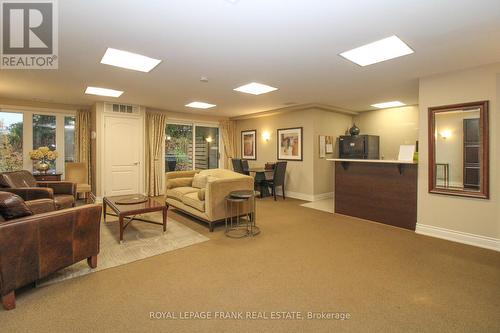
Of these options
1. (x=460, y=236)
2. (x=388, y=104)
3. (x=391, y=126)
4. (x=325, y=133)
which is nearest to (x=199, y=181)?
(x=325, y=133)

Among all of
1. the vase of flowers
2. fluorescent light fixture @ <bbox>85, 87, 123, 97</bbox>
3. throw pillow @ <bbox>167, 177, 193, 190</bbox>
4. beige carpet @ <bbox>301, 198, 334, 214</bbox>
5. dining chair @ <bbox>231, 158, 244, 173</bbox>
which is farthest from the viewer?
dining chair @ <bbox>231, 158, 244, 173</bbox>

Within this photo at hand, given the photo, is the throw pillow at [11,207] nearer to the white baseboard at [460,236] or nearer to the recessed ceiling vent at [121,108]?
the recessed ceiling vent at [121,108]

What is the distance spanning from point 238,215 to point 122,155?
3.78 metres

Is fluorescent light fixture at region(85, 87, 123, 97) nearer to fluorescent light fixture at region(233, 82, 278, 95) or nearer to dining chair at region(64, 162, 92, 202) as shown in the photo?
dining chair at region(64, 162, 92, 202)

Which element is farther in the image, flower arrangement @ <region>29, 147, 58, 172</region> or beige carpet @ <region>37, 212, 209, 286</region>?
flower arrangement @ <region>29, 147, 58, 172</region>

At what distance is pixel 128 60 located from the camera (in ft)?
10.9

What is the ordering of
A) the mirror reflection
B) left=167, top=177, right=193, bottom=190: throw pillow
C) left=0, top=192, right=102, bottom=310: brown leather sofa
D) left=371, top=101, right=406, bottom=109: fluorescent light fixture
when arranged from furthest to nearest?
1. left=371, top=101, right=406, bottom=109: fluorescent light fixture
2. left=167, top=177, right=193, bottom=190: throw pillow
3. the mirror reflection
4. left=0, top=192, right=102, bottom=310: brown leather sofa

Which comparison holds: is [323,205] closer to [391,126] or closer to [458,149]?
[458,149]

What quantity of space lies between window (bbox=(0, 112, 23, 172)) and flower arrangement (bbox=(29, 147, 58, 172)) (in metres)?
0.56

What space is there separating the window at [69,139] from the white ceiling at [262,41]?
59.7 inches

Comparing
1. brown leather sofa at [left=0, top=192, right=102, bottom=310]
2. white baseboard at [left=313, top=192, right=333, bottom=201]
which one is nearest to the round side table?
brown leather sofa at [left=0, top=192, right=102, bottom=310]

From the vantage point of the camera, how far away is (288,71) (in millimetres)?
3701

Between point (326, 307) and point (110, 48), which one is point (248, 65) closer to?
point (110, 48)

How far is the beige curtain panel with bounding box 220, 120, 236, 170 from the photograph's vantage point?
8.35 metres
